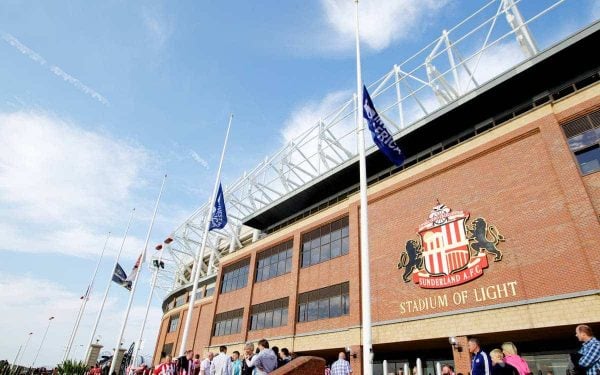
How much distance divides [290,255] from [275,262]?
6.24 feet

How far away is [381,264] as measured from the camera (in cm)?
2011

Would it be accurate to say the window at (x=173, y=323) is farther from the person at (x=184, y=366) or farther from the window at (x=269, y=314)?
the person at (x=184, y=366)

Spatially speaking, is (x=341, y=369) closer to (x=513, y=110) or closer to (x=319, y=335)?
(x=319, y=335)

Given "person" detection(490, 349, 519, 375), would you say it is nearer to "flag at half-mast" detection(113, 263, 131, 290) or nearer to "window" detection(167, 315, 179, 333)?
"flag at half-mast" detection(113, 263, 131, 290)

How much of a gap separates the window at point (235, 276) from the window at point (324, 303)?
8.33m

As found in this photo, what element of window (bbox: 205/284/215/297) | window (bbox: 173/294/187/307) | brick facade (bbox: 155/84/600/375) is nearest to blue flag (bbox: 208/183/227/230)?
brick facade (bbox: 155/84/600/375)

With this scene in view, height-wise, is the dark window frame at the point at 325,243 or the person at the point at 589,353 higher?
the dark window frame at the point at 325,243

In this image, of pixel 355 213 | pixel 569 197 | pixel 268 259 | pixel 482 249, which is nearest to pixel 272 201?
pixel 268 259

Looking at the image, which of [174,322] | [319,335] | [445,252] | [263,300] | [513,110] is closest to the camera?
[445,252]

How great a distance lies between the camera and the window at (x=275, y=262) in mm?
27844

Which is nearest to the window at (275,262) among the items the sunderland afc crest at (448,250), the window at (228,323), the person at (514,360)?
the window at (228,323)

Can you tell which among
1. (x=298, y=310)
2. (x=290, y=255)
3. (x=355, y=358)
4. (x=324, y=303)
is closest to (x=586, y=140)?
(x=355, y=358)

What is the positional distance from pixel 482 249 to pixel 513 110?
7326 millimetres

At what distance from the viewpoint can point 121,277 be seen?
31391 mm
